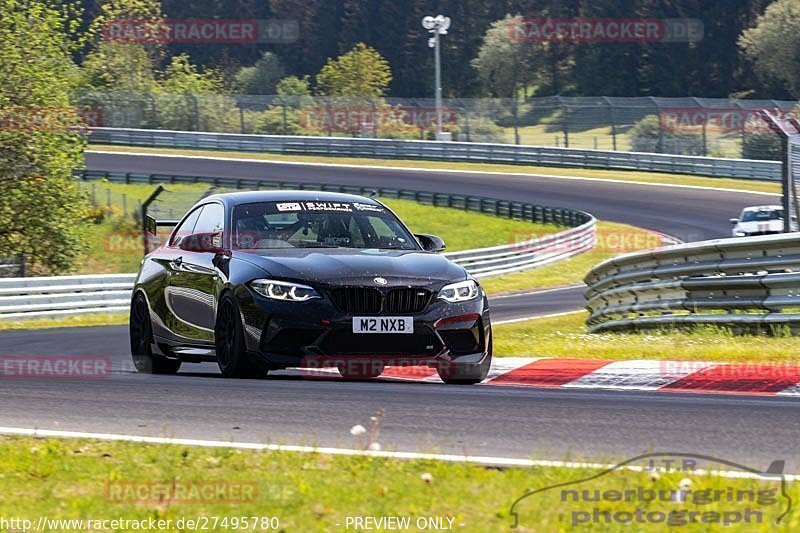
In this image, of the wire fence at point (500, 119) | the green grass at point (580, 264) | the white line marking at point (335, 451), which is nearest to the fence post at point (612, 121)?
the wire fence at point (500, 119)

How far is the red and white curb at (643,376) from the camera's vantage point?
28.7 ft

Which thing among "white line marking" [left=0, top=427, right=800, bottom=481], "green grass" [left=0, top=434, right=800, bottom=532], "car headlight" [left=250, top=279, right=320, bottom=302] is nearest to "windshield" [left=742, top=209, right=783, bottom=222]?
"car headlight" [left=250, top=279, right=320, bottom=302]

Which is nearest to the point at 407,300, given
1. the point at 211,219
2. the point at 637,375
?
the point at 637,375

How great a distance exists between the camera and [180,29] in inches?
4665

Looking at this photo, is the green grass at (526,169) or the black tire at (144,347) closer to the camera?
the black tire at (144,347)

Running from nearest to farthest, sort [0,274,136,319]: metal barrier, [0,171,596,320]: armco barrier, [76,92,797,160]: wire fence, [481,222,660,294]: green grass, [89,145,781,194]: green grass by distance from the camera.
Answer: [0,274,136,319]: metal barrier
[0,171,596,320]: armco barrier
[481,222,660,294]: green grass
[89,145,781,194]: green grass
[76,92,797,160]: wire fence

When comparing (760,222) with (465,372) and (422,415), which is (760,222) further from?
(422,415)

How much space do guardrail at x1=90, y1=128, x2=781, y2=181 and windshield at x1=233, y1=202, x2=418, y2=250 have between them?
42.1 metres

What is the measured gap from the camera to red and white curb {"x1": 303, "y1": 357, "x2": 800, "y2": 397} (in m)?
8.75

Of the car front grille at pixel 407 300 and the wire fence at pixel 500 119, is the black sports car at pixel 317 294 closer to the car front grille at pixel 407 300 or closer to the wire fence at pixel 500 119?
the car front grille at pixel 407 300

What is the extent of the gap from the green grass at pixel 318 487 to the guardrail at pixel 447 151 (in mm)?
A: 46660

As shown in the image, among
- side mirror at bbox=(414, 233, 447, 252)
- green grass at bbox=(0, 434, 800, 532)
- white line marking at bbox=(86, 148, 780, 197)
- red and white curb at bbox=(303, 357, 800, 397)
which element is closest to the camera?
green grass at bbox=(0, 434, 800, 532)

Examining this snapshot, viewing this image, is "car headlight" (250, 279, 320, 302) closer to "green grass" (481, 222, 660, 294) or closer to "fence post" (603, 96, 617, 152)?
"green grass" (481, 222, 660, 294)

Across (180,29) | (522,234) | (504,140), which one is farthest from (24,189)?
(180,29)
